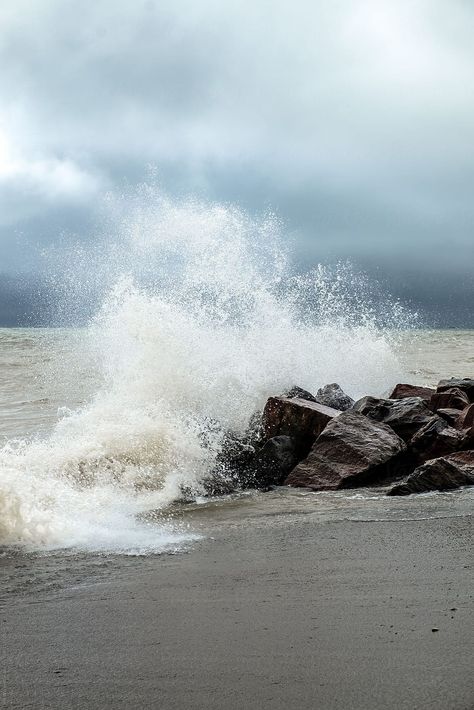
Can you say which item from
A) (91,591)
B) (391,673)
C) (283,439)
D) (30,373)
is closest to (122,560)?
(91,591)

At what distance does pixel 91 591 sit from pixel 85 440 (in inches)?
153

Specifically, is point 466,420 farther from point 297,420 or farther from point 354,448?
point 297,420

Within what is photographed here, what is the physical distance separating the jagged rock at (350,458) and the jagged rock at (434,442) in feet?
0.69

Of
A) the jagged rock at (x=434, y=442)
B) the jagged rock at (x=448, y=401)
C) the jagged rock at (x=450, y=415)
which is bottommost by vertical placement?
the jagged rock at (x=434, y=442)

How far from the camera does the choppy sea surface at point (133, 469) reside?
195 inches

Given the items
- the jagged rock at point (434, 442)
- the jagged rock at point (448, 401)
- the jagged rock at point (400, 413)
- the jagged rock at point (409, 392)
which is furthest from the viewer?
the jagged rock at point (409, 392)

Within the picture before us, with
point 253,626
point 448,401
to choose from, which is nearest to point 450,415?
point 448,401

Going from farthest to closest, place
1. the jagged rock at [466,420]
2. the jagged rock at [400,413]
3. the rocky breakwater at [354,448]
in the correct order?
the jagged rock at [400,413], the jagged rock at [466,420], the rocky breakwater at [354,448]

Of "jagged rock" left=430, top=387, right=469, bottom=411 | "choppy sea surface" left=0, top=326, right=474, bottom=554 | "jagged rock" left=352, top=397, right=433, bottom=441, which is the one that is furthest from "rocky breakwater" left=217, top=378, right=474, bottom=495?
"jagged rock" left=430, top=387, right=469, bottom=411

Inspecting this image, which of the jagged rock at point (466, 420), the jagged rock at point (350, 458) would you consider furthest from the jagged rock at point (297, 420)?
the jagged rock at point (466, 420)

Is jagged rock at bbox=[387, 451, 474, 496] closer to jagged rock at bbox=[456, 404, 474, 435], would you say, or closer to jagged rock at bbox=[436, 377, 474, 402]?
jagged rock at bbox=[456, 404, 474, 435]

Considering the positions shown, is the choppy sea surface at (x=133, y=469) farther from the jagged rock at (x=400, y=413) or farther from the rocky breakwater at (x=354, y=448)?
the jagged rock at (x=400, y=413)

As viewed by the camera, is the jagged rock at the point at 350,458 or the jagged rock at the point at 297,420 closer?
the jagged rock at the point at 350,458

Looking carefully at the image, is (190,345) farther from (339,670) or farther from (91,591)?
(339,670)
